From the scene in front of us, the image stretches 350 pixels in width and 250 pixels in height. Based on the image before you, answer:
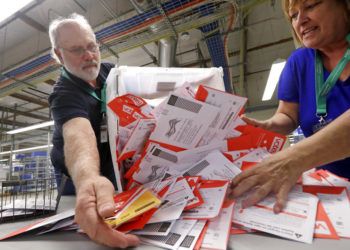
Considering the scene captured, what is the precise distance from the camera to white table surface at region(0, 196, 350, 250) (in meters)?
0.34

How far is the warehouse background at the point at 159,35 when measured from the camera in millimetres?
2693

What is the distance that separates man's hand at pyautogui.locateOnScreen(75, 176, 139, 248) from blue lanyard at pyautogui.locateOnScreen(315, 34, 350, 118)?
0.68 meters

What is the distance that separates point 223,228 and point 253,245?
0.06 meters

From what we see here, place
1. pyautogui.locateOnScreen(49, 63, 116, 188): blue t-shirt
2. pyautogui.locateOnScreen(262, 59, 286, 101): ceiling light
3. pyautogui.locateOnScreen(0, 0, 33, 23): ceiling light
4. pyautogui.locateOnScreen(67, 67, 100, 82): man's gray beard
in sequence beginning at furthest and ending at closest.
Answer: pyautogui.locateOnScreen(262, 59, 286, 101): ceiling light → pyautogui.locateOnScreen(0, 0, 33, 23): ceiling light → pyautogui.locateOnScreen(67, 67, 100, 82): man's gray beard → pyautogui.locateOnScreen(49, 63, 116, 188): blue t-shirt

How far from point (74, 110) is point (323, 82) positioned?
2.85ft

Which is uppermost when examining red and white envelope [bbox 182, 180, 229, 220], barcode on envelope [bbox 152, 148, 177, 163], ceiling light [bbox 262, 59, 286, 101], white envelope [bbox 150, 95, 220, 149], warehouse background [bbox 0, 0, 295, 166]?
warehouse background [bbox 0, 0, 295, 166]

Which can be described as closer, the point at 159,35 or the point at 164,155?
the point at 164,155

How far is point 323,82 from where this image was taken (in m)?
0.75

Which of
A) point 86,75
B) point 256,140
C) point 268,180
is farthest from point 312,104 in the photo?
point 86,75

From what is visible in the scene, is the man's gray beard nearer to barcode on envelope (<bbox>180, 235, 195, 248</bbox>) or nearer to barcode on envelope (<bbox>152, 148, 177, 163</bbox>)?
barcode on envelope (<bbox>152, 148, 177, 163</bbox>)

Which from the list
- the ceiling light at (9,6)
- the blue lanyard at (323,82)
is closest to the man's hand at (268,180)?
the blue lanyard at (323,82)

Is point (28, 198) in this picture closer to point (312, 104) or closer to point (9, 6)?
point (312, 104)

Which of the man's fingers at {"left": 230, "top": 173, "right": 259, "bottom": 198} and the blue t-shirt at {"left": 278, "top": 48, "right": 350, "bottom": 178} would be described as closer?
the man's fingers at {"left": 230, "top": 173, "right": 259, "bottom": 198}

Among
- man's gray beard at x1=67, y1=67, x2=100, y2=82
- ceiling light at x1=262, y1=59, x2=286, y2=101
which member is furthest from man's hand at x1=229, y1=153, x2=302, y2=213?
ceiling light at x1=262, y1=59, x2=286, y2=101
